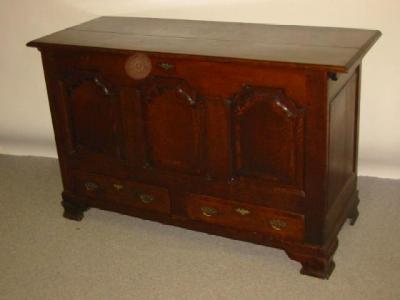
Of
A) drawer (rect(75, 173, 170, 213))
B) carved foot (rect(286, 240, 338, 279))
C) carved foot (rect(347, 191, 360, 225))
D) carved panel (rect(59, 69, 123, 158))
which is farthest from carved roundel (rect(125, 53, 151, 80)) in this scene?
carved foot (rect(347, 191, 360, 225))

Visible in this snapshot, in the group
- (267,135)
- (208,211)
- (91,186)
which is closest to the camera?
(267,135)

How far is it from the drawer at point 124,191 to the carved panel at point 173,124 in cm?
15

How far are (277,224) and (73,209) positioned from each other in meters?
1.05

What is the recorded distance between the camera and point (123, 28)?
107 inches

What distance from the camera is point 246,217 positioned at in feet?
8.04

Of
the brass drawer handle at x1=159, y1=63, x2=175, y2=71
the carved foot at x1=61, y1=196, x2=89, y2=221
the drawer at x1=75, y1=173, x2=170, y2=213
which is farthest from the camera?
the carved foot at x1=61, y1=196, x2=89, y2=221

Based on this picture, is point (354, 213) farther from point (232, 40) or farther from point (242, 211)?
point (232, 40)

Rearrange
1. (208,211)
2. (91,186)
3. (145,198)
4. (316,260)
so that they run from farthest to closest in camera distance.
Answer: (91,186), (145,198), (208,211), (316,260)

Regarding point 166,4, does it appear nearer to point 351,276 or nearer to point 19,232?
point 19,232

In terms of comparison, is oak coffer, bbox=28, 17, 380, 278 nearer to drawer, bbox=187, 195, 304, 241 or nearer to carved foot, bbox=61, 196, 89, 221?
drawer, bbox=187, 195, 304, 241

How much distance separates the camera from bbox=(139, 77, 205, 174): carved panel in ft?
7.68

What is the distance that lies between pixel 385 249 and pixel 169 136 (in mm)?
1017

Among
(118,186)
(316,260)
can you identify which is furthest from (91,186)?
(316,260)

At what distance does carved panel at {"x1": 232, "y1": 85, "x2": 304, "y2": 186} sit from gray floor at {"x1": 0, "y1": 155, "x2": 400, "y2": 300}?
41cm
